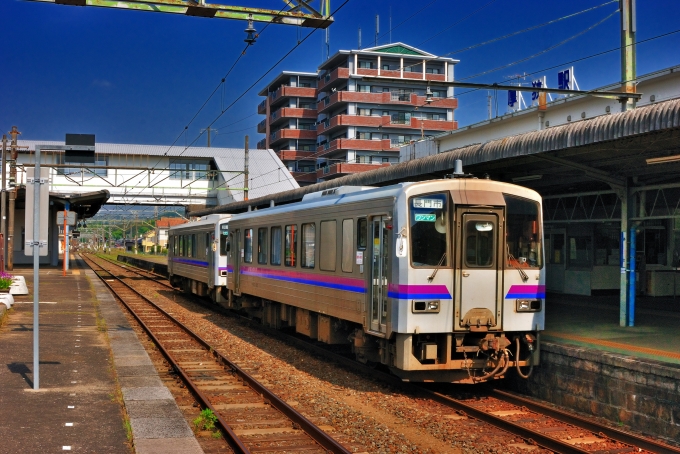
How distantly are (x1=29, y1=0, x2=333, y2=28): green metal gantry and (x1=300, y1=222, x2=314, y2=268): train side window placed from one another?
4062mm

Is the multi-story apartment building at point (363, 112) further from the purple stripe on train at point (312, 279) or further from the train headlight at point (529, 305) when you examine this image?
the train headlight at point (529, 305)

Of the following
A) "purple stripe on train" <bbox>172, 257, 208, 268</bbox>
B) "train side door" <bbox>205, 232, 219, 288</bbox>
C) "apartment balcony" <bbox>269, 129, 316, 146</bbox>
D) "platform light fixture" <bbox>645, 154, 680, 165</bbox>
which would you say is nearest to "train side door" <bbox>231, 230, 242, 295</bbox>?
"train side door" <bbox>205, 232, 219, 288</bbox>

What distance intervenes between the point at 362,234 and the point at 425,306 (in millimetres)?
1769

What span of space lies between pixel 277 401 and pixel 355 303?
2270mm

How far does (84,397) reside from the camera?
28.6 ft

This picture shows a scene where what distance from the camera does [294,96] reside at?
73.8 metres

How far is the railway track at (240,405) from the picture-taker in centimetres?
761

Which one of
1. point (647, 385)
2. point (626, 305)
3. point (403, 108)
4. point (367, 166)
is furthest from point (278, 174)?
point (647, 385)

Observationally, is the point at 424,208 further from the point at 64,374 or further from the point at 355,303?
the point at 64,374

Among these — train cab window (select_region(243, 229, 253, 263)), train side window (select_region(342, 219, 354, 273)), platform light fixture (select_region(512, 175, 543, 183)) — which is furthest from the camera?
train cab window (select_region(243, 229, 253, 263))

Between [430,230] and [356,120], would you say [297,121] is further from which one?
[430,230]

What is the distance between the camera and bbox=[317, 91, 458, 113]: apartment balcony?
6631cm

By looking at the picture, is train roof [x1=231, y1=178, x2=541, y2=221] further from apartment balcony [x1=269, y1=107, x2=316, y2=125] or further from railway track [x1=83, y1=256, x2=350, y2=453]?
apartment balcony [x1=269, y1=107, x2=316, y2=125]

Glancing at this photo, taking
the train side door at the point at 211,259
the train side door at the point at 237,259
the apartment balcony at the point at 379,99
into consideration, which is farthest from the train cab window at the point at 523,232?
the apartment balcony at the point at 379,99
